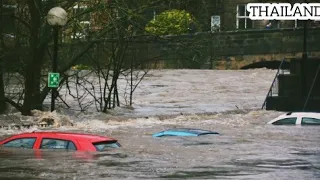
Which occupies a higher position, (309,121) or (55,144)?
(55,144)

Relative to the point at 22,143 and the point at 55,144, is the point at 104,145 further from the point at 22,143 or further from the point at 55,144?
the point at 22,143

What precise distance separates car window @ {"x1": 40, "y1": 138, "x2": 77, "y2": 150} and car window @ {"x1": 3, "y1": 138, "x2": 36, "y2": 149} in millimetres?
266

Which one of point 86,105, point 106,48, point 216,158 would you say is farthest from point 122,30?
point 216,158

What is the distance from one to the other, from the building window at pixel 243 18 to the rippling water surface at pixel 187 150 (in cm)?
2103

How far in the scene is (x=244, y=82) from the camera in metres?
48.0

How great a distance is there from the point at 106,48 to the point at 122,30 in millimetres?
2822

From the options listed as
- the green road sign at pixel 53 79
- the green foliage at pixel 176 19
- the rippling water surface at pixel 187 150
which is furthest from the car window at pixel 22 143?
the green foliage at pixel 176 19

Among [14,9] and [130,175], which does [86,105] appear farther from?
[130,175]

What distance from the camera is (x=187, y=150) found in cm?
2048

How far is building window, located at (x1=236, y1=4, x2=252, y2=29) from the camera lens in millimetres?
61094

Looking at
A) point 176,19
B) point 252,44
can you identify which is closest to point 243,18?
point 252,44

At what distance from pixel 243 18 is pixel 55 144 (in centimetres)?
4460

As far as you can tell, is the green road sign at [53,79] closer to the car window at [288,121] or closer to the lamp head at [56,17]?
the lamp head at [56,17]

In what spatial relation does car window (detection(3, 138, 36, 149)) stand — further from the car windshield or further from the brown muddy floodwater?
the car windshield
